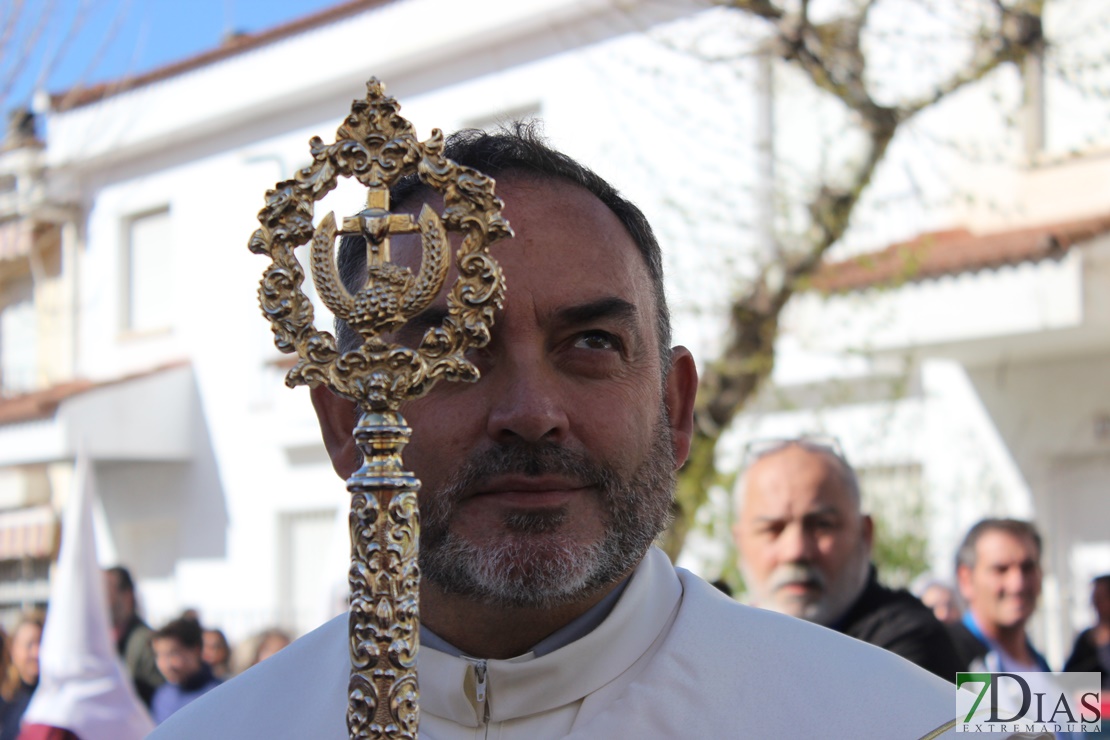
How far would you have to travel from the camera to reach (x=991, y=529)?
510cm

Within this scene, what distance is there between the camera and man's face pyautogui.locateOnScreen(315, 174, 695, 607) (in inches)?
72.2

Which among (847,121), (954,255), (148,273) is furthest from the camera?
(148,273)

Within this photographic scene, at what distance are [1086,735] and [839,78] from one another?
405 cm

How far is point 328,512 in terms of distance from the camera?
15469 mm

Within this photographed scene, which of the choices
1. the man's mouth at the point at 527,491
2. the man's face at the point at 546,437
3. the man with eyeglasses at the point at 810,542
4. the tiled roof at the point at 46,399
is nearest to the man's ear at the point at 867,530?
the man with eyeglasses at the point at 810,542

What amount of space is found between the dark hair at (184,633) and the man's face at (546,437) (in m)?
4.86

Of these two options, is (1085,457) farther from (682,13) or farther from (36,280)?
(36,280)

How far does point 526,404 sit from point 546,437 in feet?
0.18

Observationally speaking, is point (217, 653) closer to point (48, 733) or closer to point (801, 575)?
point (48, 733)

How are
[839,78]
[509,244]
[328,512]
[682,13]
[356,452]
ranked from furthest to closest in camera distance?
[328,512] < [682,13] < [839,78] < [356,452] < [509,244]

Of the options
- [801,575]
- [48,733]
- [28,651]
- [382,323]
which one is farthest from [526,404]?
[28,651]

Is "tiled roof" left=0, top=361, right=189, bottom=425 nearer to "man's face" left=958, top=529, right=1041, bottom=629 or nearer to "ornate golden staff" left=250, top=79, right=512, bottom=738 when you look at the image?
"man's face" left=958, top=529, right=1041, bottom=629

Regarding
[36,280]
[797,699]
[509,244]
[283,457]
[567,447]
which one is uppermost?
[36,280]

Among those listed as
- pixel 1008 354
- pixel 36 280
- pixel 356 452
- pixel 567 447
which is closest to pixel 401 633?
pixel 567 447
